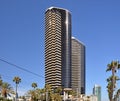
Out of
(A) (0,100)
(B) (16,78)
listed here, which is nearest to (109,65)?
(A) (0,100)

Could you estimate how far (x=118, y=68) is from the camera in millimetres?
70812

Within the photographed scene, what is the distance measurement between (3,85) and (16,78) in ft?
73.1

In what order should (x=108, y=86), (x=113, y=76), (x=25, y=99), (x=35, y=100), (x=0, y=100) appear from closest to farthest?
(x=113, y=76)
(x=108, y=86)
(x=0, y=100)
(x=35, y=100)
(x=25, y=99)

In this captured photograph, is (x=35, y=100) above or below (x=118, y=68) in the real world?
below

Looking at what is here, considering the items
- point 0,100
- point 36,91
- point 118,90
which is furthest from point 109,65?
point 36,91

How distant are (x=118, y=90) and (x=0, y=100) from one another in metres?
30.7

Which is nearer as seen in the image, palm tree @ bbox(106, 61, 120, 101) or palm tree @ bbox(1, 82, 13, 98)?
palm tree @ bbox(106, 61, 120, 101)

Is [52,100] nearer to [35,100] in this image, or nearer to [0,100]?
[35,100]

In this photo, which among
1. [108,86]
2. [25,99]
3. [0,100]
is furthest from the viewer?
[25,99]

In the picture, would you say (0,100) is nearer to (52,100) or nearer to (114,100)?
(114,100)

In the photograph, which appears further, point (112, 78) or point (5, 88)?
point (5, 88)

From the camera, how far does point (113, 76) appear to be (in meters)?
67.9

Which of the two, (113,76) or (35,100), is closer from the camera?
(113,76)

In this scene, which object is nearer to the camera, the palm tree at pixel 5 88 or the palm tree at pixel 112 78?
the palm tree at pixel 112 78
